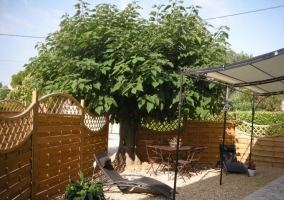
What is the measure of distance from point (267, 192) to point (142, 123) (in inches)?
168

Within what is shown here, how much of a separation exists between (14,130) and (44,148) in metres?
1.05

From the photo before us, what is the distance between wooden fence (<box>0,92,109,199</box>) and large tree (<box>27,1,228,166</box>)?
2.57 feet

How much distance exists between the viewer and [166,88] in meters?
6.86

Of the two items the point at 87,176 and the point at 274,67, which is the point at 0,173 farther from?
the point at 274,67

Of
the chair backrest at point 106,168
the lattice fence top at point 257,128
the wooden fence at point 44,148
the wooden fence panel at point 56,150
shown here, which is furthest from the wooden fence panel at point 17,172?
the lattice fence top at point 257,128

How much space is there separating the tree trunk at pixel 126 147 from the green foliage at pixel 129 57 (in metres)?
0.72

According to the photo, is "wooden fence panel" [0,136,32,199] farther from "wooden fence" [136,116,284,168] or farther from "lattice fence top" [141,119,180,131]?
"lattice fence top" [141,119,180,131]

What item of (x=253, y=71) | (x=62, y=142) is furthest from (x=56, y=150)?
(x=253, y=71)

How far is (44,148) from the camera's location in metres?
4.49

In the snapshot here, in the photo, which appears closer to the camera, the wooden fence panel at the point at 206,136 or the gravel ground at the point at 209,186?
the gravel ground at the point at 209,186

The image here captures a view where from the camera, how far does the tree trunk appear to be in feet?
26.4

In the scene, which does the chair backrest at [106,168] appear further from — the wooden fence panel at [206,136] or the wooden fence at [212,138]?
the wooden fence panel at [206,136]

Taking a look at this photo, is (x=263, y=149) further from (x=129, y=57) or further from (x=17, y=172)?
(x=17, y=172)

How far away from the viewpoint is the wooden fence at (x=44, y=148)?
3.36 meters
